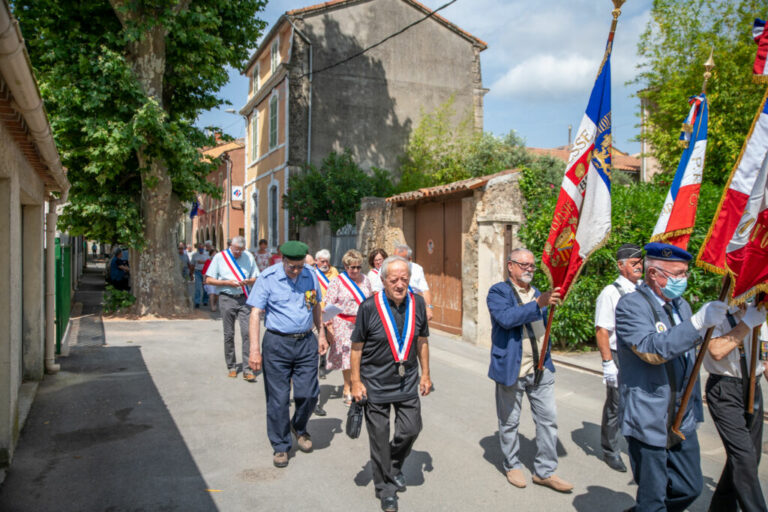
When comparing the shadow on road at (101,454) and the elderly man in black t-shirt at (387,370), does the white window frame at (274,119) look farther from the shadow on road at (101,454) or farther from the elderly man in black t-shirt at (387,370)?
the elderly man in black t-shirt at (387,370)

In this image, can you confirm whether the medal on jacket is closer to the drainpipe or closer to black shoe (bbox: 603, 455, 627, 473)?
black shoe (bbox: 603, 455, 627, 473)

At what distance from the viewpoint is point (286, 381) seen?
5129 millimetres

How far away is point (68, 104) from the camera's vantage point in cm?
1241

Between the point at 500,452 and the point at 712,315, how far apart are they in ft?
9.56

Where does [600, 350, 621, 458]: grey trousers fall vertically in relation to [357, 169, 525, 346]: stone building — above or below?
below

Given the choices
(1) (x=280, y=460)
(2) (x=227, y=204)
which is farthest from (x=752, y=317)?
(2) (x=227, y=204)

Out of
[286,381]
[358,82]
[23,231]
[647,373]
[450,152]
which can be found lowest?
[286,381]

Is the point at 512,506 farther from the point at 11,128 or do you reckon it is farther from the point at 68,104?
the point at 68,104

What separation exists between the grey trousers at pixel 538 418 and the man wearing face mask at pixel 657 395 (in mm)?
1068

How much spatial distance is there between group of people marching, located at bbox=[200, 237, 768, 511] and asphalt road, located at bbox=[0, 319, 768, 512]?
27 cm

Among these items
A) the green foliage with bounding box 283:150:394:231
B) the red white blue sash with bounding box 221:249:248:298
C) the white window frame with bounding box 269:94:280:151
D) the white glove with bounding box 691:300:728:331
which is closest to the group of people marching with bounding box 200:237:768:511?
the white glove with bounding box 691:300:728:331

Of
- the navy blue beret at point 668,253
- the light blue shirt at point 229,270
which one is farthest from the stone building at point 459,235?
the navy blue beret at point 668,253

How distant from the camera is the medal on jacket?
4.19 metres

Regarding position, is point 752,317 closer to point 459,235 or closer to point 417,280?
point 417,280
